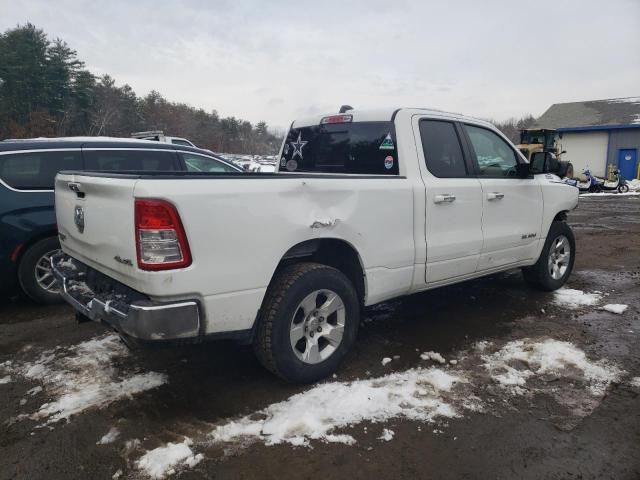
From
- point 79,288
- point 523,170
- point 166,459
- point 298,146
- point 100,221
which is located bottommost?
point 166,459

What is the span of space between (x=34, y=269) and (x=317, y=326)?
3.34 meters

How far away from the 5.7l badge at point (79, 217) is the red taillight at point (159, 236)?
0.84 metres

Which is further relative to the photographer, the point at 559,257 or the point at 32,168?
the point at 559,257

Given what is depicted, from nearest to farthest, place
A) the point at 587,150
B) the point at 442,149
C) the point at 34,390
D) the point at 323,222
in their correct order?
the point at 323,222
the point at 34,390
the point at 442,149
the point at 587,150

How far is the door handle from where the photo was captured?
379 centimetres

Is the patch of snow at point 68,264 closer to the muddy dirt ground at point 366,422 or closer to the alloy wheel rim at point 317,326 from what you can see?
the muddy dirt ground at point 366,422

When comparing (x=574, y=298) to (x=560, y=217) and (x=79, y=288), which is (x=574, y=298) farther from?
(x=79, y=288)

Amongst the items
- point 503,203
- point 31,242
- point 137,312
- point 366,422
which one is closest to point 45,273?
point 31,242

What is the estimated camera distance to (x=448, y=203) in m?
3.90

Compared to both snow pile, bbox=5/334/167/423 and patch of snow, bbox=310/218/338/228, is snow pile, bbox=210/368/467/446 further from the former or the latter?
patch of snow, bbox=310/218/338/228

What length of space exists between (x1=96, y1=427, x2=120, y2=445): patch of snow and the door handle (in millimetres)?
2786

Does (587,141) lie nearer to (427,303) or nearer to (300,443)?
(427,303)

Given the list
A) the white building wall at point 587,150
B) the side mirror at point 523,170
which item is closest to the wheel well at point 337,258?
the side mirror at point 523,170

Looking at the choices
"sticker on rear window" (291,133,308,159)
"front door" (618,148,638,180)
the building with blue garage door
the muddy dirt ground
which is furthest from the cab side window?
"front door" (618,148,638,180)
